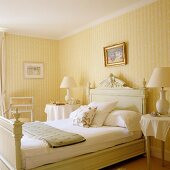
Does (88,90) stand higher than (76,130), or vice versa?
(88,90)

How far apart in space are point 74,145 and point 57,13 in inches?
99.6

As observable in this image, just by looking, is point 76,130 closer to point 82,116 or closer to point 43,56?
point 82,116

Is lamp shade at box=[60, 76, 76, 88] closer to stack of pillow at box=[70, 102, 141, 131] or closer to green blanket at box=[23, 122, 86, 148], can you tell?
stack of pillow at box=[70, 102, 141, 131]

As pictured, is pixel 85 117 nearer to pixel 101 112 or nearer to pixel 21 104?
pixel 101 112

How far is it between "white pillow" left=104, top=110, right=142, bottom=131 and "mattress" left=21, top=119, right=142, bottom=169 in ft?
0.29

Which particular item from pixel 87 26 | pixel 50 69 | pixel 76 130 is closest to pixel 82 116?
pixel 76 130

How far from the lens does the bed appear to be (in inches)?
88.7

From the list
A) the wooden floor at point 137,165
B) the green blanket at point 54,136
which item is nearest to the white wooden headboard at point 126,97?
the wooden floor at point 137,165

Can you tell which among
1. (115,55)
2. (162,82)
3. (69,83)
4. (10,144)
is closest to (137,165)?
(162,82)

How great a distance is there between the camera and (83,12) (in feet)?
12.7

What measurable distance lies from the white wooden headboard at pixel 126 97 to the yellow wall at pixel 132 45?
135 millimetres

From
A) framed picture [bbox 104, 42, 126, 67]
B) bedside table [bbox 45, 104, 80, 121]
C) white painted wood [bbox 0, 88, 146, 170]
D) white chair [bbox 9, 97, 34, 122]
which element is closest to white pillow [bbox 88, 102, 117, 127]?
white painted wood [bbox 0, 88, 146, 170]

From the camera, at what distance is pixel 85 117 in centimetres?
331

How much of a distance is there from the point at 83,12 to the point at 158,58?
1643 mm
